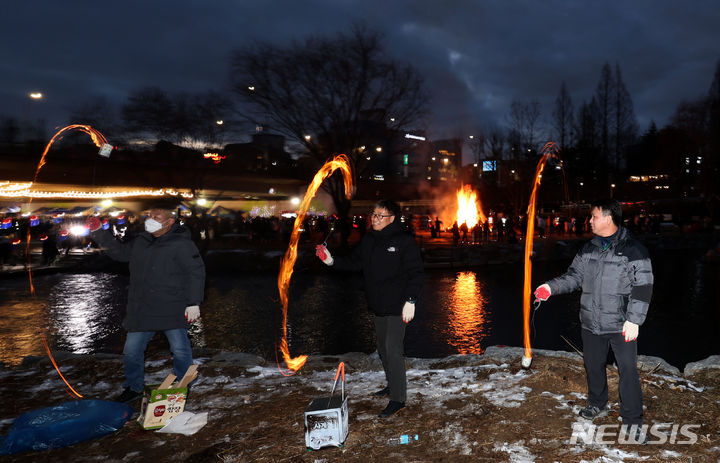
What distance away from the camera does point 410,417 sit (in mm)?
4715

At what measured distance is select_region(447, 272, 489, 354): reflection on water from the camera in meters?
8.80

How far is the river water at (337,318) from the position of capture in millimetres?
8734

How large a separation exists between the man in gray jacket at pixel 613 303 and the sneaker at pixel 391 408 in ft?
5.70

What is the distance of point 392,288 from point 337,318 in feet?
21.0

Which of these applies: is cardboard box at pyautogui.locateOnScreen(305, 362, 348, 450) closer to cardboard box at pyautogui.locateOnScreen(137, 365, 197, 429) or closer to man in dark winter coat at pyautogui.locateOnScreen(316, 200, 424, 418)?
man in dark winter coat at pyautogui.locateOnScreen(316, 200, 424, 418)

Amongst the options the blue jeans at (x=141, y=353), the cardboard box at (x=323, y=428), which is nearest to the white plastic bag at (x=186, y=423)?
the blue jeans at (x=141, y=353)

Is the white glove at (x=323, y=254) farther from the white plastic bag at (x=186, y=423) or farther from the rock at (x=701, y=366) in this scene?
the rock at (x=701, y=366)

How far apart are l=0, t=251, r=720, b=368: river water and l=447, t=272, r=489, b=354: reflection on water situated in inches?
0.8

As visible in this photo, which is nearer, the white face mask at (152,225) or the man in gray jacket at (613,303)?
the man in gray jacket at (613,303)

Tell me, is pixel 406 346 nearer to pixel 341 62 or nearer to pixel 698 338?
pixel 698 338

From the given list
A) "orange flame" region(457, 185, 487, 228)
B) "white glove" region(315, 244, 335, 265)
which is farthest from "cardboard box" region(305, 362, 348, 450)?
"orange flame" region(457, 185, 487, 228)

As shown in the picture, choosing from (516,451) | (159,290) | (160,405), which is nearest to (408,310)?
(516,451)

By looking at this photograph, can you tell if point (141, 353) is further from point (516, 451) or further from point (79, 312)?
point (79, 312)

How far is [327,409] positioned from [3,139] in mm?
33053
